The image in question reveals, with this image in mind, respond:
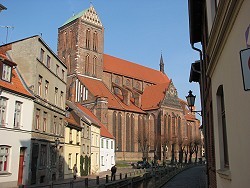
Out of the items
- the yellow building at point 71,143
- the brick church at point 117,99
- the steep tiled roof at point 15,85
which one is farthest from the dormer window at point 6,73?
the brick church at point 117,99

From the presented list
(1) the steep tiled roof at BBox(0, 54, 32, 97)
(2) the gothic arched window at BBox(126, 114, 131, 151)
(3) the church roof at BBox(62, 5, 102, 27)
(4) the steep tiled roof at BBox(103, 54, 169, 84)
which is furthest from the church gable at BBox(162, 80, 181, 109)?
(1) the steep tiled roof at BBox(0, 54, 32, 97)

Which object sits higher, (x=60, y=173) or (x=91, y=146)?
(x=91, y=146)

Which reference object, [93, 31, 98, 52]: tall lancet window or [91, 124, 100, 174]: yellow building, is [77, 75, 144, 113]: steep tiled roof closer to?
[93, 31, 98, 52]: tall lancet window

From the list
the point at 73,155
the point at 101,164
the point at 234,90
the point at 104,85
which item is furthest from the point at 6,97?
the point at 104,85

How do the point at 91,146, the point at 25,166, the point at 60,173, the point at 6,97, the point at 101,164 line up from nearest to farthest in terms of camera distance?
the point at 6,97 → the point at 25,166 → the point at 60,173 → the point at 91,146 → the point at 101,164

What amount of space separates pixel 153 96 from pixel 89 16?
23.3m

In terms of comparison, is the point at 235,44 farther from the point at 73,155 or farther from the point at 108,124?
the point at 108,124

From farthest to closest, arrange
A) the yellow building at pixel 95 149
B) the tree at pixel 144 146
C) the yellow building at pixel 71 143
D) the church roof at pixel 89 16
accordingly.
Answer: the church roof at pixel 89 16 < the tree at pixel 144 146 < the yellow building at pixel 95 149 < the yellow building at pixel 71 143

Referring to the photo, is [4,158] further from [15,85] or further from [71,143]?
[71,143]

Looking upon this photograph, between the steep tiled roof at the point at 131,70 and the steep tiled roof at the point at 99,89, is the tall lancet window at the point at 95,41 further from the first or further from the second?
the steep tiled roof at the point at 99,89

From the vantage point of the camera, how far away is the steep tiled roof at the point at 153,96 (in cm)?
6961

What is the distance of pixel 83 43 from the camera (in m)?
63.5

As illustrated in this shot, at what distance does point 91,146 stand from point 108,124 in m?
20.9

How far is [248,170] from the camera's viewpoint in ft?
13.4
